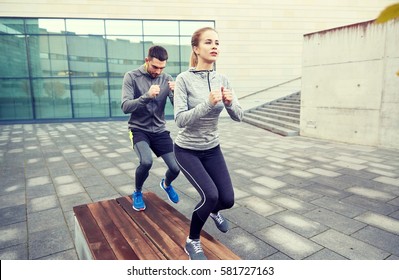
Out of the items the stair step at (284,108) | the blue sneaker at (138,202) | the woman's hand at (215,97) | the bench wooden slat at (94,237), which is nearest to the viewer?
the woman's hand at (215,97)

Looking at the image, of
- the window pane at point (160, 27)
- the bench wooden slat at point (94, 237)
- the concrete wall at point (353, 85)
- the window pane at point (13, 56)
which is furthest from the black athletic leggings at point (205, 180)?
the window pane at point (13, 56)

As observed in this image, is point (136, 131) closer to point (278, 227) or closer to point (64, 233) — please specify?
point (64, 233)

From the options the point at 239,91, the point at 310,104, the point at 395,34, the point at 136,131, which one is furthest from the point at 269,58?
the point at 136,131

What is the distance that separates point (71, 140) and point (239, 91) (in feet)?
34.7

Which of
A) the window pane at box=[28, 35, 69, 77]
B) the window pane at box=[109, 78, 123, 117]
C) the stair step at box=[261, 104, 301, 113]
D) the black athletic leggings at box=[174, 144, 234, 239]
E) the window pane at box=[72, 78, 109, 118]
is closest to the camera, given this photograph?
the black athletic leggings at box=[174, 144, 234, 239]

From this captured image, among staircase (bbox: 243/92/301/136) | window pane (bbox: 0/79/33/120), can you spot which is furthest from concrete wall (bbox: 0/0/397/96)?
window pane (bbox: 0/79/33/120)

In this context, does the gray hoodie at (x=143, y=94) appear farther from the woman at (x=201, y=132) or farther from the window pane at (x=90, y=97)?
the window pane at (x=90, y=97)

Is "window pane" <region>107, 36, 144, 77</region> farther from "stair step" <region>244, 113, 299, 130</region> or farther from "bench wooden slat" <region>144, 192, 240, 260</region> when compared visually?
"bench wooden slat" <region>144, 192, 240, 260</region>

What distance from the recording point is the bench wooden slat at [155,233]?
243 centimetres

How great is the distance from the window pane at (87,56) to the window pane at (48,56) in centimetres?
40

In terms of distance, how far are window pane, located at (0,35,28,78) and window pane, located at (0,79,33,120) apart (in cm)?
43

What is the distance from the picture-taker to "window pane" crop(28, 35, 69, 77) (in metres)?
16.0

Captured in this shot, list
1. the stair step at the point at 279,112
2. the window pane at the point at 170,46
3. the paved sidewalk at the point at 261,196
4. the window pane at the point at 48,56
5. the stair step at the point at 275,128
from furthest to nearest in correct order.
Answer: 1. the window pane at the point at 170,46
2. the window pane at the point at 48,56
3. the stair step at the point at 279,112
4. the stair step at the point at 275,128
5. the paved sidewalk at the point at 261,196

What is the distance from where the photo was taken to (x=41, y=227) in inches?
143
